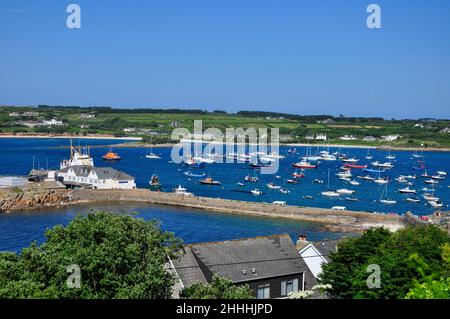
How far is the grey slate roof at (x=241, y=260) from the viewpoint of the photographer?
1290 cm

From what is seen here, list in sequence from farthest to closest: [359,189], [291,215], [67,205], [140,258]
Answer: [359,189], [67,205], [291,215], [140,258]

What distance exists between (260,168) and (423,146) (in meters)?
58.5

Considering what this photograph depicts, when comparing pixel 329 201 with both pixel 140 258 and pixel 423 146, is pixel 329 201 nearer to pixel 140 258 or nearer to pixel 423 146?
pixel 140 258

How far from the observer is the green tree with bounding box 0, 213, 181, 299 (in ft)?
27.5

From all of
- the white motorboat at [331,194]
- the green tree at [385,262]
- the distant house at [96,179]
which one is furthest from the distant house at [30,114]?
the green tree at [385,262]

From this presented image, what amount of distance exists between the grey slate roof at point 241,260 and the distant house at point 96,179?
29847 mm

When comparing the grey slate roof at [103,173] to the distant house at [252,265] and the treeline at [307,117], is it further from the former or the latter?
the treeline at [307,117]

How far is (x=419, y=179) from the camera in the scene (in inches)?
2479

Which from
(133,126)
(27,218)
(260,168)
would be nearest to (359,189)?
(260,168)

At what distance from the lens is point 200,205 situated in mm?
39250

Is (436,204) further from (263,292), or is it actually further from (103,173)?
(263,292)

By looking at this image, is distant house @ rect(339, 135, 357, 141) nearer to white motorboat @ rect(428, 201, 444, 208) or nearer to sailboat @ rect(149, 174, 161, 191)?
sailboat @ rect(149, 174, 161, 191)
